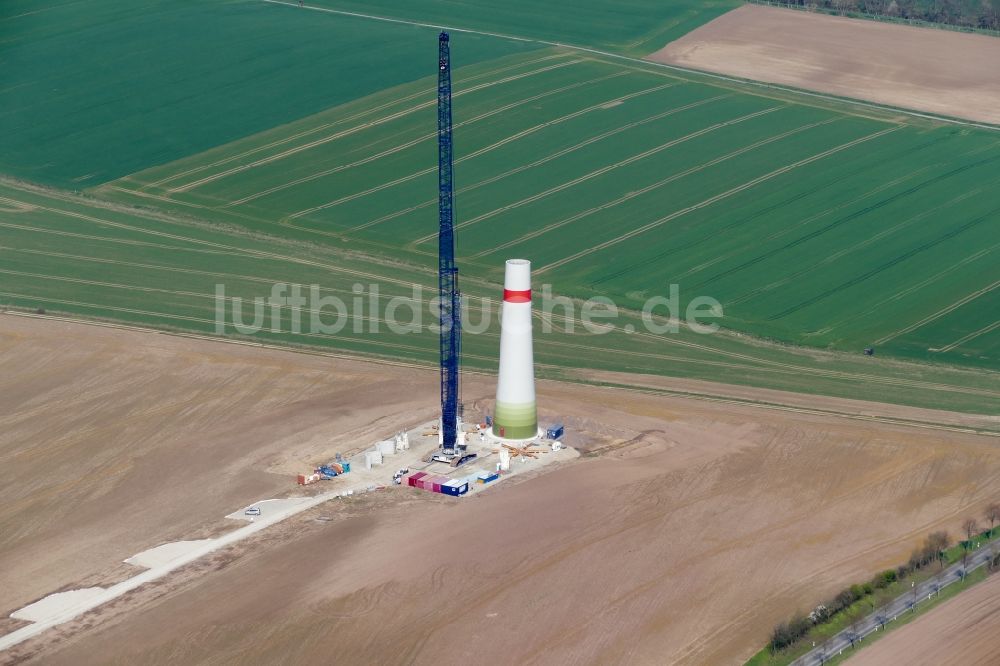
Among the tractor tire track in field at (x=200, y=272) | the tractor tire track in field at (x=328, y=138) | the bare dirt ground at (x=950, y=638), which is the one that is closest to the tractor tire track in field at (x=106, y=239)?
the tractor tire track in field at (x=200, y=272)

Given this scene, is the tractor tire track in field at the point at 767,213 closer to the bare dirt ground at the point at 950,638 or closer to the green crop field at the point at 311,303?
the green crop field at the point at 311,303

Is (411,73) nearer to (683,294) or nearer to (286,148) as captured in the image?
(286,148)

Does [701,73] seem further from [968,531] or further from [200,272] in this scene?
[968,531]

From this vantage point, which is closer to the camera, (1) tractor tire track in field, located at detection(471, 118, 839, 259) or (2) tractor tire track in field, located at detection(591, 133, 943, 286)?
(2) tractor tire track in field, located at detection(591, 133, 943, 286)

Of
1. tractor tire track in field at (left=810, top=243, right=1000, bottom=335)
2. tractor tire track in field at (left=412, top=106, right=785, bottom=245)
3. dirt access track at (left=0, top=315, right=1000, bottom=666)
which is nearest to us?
dirt access track at (left=0, top=315, right=1000, bottom=666)

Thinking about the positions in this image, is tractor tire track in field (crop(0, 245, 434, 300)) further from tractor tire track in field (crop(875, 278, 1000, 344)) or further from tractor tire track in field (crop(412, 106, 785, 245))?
tractor tire track in field (crop(875, 278, 1000, 344))

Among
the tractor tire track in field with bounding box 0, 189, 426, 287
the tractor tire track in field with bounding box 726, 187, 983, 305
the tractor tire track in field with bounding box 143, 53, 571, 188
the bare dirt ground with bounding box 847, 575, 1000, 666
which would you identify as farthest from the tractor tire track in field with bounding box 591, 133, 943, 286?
the bare dirt ground with bounding box 847, 575, 1000, 666

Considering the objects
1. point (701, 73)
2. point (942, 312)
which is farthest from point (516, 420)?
point (701, 73)
